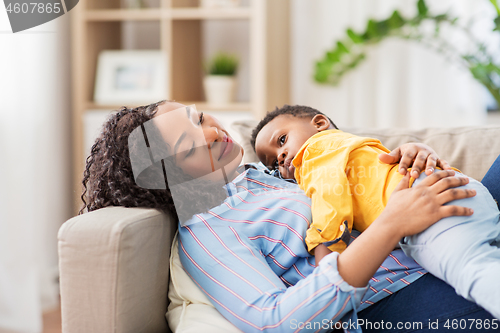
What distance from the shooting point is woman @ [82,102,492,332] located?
0.74m

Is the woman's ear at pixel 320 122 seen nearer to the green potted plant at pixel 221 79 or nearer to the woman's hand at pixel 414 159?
the woman's hand at pixel 414 159

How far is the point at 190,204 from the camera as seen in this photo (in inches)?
37.3

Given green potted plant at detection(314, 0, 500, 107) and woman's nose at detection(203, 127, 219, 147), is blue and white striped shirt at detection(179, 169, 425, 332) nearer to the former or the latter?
woman's nose at detection(203, 127, 219, 147)

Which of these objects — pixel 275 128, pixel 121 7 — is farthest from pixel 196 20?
pixel 275 128

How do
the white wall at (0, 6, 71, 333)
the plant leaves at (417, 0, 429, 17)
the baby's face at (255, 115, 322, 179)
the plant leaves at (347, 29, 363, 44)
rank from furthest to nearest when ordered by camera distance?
the plant leaves at (347, 29, 363, 44)
the plant leaves at (417, 0, 429, 17)
the white wall at (0, 6, 71, 333)
the baby's face at (255, 115, 322, 179)

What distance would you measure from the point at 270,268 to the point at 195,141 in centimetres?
33

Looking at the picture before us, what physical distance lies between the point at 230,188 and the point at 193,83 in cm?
160

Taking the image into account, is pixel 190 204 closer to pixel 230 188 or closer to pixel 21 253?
pixel 230 188

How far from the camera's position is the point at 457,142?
52.4 inches

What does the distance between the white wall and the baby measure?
4.67 ft

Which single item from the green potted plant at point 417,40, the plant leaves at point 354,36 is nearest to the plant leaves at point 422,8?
the green potted plant at point 417,40

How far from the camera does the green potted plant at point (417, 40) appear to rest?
212 cm

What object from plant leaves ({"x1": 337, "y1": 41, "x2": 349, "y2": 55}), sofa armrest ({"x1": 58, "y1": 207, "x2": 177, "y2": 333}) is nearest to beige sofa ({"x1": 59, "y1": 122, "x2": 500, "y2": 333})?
sofa armrest ({"x1": 58, "y1": 207, "x2": 177, "y2": 333})

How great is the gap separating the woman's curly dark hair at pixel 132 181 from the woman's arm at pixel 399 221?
0.37 m
